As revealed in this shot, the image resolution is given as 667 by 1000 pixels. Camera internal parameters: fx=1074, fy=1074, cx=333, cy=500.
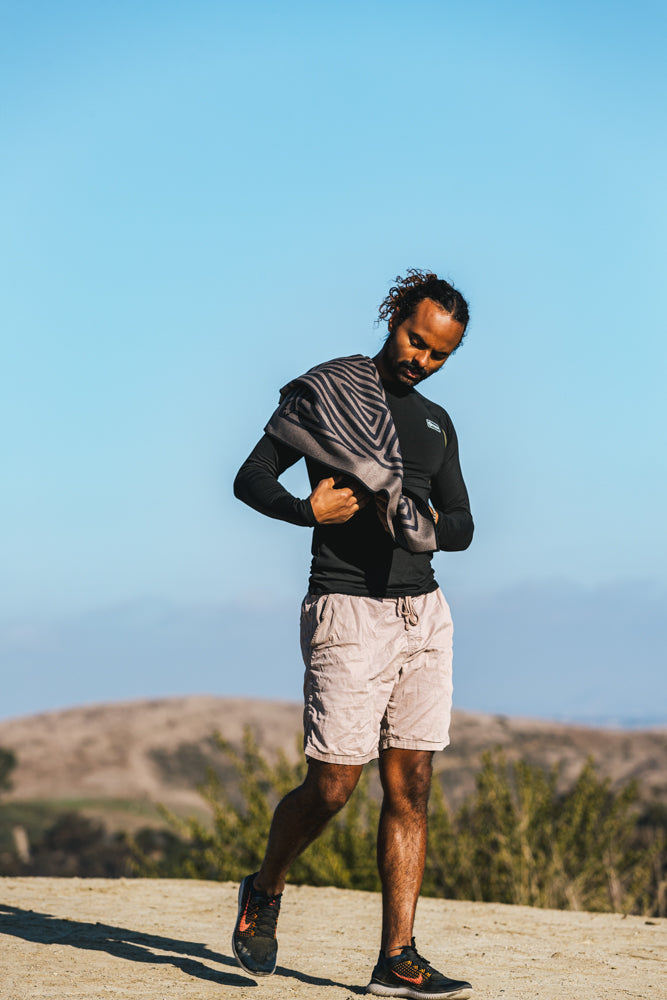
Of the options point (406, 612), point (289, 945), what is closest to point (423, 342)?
point (406, 612)

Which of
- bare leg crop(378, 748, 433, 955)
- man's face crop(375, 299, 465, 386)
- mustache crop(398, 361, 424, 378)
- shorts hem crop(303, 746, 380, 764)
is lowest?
bare leg crop(378, 748, 433, 955)

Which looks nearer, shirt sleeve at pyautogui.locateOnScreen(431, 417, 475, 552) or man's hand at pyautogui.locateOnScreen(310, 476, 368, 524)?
man's hand at pyautogui.locateOnScreen(310, 476, 368, 524)

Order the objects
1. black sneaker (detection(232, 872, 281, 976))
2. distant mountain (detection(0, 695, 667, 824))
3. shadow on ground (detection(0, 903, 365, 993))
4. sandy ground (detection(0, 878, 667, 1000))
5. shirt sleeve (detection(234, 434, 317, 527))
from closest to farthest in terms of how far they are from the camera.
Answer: shirt sleeve (detection(234, 434, 317, 527)), black sneaker (detection(232, 872, 281, 976)), sandy ground (detection(0, 878, 667, 1000)), shadow on ground (detection(0, 903, 365, 993)), distant mountain (detection(0, 695, 667, 824))

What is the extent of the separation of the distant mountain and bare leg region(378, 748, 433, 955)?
13.1 meters

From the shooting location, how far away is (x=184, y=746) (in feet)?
64.5

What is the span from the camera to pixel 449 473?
3965 mm

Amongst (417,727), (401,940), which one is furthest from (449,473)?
(401,940)

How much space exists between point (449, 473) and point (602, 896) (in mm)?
6596

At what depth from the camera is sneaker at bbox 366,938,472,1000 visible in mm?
3680

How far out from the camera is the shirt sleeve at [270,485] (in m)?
3.57

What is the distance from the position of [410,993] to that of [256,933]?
57cm

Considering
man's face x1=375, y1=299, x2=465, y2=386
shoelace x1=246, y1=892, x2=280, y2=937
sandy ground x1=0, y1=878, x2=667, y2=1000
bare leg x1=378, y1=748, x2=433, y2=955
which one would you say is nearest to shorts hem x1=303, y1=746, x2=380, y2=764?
bare leg x1=378, y1=748, x2=433, y2=955

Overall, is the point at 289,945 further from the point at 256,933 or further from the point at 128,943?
the point at 256,933

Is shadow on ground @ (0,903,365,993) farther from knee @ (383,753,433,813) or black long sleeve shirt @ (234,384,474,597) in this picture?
black long sleeve shirt @ (234,384,474,597)
